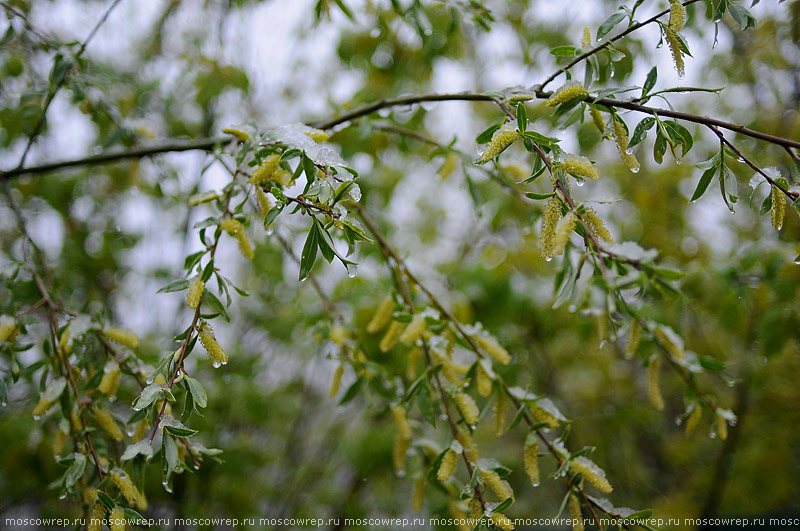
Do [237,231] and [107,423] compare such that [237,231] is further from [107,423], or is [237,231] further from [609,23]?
[609,23]

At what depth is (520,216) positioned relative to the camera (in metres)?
2.22

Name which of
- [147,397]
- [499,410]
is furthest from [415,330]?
[147,397]

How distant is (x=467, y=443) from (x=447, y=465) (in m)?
0.07

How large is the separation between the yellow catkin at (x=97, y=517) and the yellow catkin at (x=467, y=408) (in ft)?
1.92

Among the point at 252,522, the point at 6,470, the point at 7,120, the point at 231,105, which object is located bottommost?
the point at 252,522

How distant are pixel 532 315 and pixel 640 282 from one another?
4.54ft

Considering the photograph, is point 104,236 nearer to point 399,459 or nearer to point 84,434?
point 84,434

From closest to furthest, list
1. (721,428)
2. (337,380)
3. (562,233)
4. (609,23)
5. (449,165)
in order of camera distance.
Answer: (562,233)
(609,23)
(721,428)
(337,380)
(449,165)

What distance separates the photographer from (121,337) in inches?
37.8

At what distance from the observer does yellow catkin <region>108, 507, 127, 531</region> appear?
71cm

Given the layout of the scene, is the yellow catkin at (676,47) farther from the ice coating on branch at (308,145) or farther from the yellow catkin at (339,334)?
the yellow catkin at (339,334)

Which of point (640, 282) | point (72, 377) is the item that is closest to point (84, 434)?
point (72, 377)

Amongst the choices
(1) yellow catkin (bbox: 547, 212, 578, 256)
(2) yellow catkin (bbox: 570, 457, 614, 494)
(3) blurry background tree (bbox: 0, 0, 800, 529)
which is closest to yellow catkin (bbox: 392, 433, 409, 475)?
(3) blurry background tree (bbox: 0, 0, 800, 529)

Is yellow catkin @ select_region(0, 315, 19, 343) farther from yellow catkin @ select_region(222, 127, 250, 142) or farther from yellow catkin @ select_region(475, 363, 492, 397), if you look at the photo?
yellow catkin @ select_region(475, 363, 492, 397)
